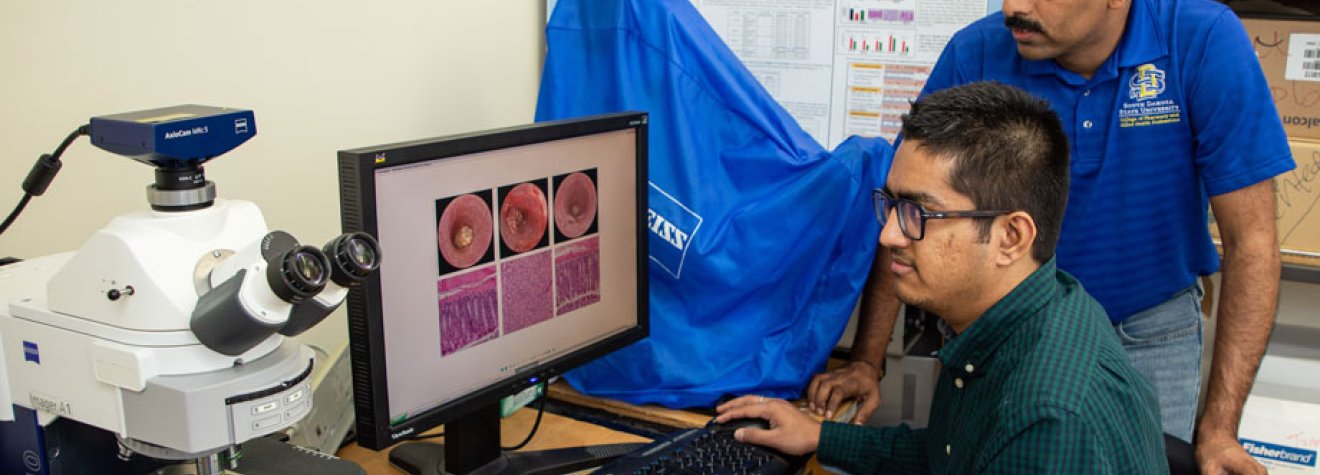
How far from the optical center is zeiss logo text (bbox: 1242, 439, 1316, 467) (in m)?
2.37

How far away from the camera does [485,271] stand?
1.37m

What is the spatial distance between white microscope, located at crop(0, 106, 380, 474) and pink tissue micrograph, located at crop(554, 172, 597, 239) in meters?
0.50

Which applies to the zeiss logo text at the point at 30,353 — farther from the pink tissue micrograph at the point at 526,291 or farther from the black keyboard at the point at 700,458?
the black keyboard at the point at 700,458

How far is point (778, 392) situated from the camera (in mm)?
1793

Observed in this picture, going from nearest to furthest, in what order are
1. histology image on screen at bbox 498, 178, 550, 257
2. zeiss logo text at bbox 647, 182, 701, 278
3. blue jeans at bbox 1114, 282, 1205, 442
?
1. histology image on screen at bbox 498, 178, 550, 257
2. zeiss logo text at bbox 647, 182, 701, 278
3. blue jeans at bbox 1114, 282, 1205, 442

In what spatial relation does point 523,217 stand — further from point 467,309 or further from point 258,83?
point 258,83

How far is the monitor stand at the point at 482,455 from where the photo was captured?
4.78 ft

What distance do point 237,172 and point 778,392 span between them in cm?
90

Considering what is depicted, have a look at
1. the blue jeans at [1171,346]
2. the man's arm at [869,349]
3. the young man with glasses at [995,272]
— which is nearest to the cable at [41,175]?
the young man with glasses at [995,272]

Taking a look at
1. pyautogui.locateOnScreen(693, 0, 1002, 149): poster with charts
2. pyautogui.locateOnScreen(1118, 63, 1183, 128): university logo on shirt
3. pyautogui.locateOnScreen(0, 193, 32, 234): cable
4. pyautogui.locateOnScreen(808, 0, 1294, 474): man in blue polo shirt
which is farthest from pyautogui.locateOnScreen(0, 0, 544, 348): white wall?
pyautogui.locateOnScreen(1118, 63, 1183, 128): university logo on shirt

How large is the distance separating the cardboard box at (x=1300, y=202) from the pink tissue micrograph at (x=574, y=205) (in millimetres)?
1435

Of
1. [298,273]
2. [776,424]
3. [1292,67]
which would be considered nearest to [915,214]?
[776,424]

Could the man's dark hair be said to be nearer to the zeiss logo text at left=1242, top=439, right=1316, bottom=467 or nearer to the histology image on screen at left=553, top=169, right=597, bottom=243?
the histology image on screen at left=553, top=169, right=597, bottom=243

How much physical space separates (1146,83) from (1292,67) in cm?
64
